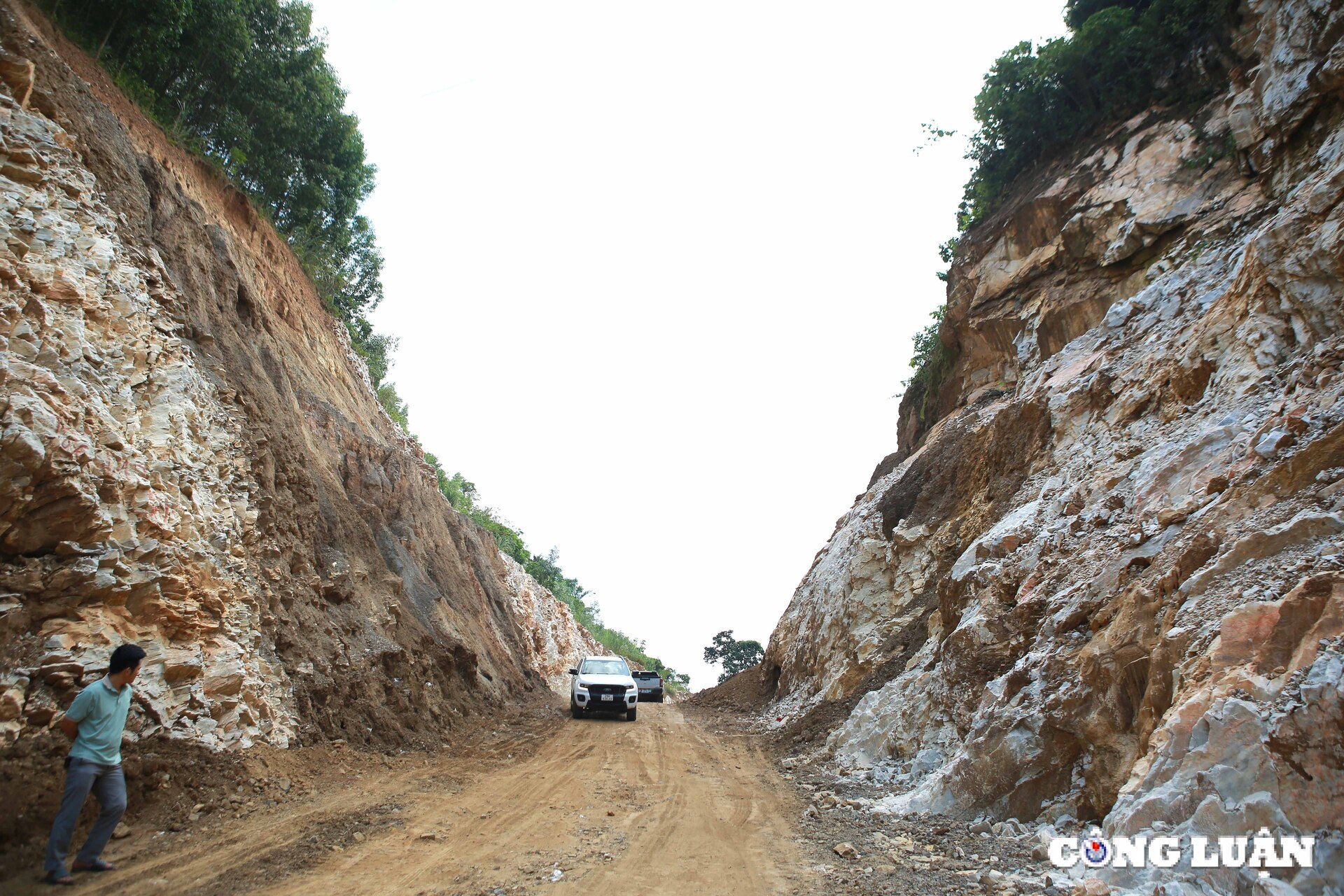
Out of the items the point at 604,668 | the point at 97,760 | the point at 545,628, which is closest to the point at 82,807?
the point at 97,760

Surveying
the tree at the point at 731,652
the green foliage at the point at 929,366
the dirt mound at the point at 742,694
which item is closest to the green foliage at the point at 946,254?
the green foliage at the point at 929,366

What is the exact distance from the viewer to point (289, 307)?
53.3 feet

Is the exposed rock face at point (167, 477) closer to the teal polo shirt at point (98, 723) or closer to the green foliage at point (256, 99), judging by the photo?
the teal polo shirt at point (98, 723)

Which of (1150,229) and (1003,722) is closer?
(1003,722)

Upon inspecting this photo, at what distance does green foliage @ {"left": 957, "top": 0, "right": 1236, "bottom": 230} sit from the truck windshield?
1651 cm

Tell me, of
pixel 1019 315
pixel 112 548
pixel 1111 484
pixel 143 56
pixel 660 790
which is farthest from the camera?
pixel 1019 315

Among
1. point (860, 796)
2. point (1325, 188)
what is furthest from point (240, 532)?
point (1325, 188)

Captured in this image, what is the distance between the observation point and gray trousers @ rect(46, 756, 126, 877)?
15.1 ft

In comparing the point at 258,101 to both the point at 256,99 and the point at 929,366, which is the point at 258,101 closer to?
the point at 256,99

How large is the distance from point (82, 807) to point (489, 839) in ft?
10.3

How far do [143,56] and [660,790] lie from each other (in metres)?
17.4

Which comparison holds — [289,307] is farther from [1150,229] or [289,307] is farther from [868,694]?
[1150,229]

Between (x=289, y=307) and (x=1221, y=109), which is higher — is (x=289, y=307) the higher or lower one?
the lower one

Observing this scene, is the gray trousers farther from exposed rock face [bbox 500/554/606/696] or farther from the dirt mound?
exposed rock face [bbox 500/554/606/696]
